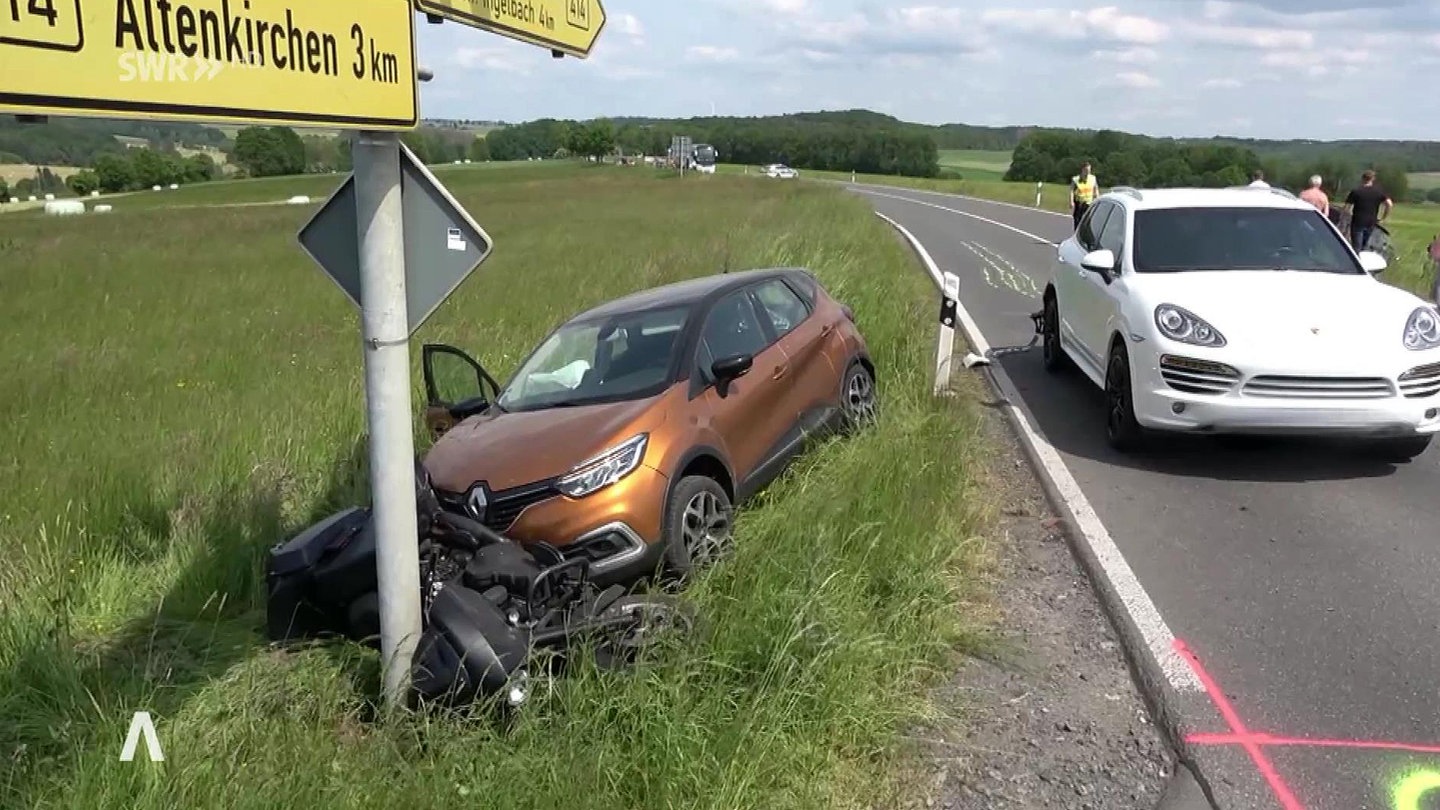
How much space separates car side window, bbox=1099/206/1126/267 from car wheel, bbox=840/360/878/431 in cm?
211

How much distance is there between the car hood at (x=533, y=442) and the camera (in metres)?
5.41

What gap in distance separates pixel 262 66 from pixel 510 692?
2.18 metres

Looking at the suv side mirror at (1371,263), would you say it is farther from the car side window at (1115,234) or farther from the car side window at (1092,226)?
the car side window at (1092,226)

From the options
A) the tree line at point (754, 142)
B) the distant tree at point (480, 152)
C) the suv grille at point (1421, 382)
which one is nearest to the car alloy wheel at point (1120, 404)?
the suv grille at point (1421, 382)

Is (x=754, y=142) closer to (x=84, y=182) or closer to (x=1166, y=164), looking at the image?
(x=84, y=182)

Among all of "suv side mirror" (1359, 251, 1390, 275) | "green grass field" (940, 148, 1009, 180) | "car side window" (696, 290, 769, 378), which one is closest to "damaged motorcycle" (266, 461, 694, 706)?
"car side window" (696, 290, 769, 378)

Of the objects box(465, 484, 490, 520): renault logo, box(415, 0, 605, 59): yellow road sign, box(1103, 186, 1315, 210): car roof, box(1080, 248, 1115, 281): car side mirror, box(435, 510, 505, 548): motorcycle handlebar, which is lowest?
box(465, 484, 490, 520): renault logo

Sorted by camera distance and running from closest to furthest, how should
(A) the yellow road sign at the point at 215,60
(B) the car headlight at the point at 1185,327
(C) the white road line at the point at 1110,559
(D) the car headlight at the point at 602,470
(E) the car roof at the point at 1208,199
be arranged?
(A) the yellow road sign at the point at 215,60 → (C) the white road line at the point at 1110,559 → (D) the car headlight at the point at 602,470 → (B) the car headlight at the point at 1185,327 → (E) the car roof at the point at 1208,199

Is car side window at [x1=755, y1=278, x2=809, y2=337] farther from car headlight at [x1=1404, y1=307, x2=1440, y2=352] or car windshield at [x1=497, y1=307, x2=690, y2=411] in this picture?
car headlight at [x1=1404, y1=307, x2=1440, y2=352]

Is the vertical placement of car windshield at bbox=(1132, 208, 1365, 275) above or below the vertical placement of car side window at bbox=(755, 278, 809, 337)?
above

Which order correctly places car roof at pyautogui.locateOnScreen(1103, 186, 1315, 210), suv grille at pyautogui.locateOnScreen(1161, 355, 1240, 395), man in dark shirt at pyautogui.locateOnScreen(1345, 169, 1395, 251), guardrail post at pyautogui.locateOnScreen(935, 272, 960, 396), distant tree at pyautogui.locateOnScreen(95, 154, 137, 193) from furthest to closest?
distant tree at pyautogui.locateOnScreen(95, 154, 137, 193), man in dark shirt at pyautogui.locateOnScreen(1345, 169, 1395, 251), guardrail post at pyautogui.locateOnScreen(935, 272, 960, 396), car roof at pyautogui.locateOnScreen(1103, 186, 1315, 210), suv grille at pyautogui.locateOnScreen(1161, 355, 1240, 395)

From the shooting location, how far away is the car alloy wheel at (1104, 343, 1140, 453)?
736cm

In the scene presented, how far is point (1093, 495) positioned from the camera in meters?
6.68

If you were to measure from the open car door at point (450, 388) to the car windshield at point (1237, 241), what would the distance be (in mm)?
4805
